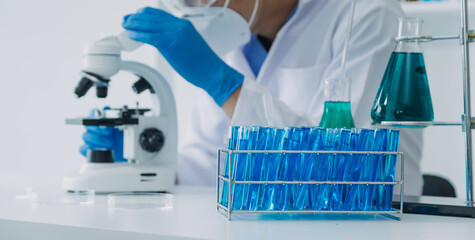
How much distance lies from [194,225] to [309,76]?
106 centimetres

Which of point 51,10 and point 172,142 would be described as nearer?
point 172,142

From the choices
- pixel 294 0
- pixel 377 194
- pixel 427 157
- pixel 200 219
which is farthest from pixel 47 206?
pixel 427 157

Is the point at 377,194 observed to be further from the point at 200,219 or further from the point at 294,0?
the point at 294,0

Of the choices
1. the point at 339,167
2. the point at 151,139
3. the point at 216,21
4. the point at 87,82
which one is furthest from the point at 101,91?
the point at 339,167

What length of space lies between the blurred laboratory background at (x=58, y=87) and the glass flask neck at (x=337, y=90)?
231cm

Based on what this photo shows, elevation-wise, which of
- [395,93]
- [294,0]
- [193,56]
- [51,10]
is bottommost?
[395,93]

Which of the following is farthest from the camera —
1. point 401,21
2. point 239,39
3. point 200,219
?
point 239,39

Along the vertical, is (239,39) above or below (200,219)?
above

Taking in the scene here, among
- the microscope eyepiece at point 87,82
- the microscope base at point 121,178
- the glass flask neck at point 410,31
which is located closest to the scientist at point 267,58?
the microscope eyepiece at point 87,82

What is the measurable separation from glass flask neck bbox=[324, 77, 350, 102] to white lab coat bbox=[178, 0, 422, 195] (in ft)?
0.72

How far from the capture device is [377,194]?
1.09 meters

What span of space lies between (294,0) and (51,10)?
6.48 ft

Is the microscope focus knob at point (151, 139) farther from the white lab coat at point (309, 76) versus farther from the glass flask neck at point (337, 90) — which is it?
the glass flask neck at point (337, 90)

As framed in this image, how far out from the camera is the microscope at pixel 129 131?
5.01 feet
